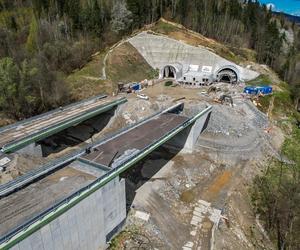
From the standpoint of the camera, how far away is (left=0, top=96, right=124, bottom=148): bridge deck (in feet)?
113

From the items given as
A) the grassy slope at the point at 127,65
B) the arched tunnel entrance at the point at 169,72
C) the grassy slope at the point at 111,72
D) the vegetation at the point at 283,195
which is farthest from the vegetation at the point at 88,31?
the vegetation at the point at 283,195

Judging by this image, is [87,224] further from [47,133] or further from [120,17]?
[120,17]

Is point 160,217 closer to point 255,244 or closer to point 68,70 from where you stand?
point 255,244

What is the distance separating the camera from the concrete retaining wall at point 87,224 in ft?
65.2

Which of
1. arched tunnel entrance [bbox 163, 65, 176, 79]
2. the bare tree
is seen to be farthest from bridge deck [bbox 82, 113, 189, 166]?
the bare tree

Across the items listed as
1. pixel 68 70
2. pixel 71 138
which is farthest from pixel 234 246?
pixel 68 70

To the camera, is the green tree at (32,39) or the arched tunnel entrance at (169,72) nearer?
the green tree at (32,39)

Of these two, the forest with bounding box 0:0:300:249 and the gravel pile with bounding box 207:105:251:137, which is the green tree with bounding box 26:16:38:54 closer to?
the forest with bounding box 0:0:300:249

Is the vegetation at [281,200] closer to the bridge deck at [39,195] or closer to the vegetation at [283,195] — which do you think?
the vegetation at [283,195]

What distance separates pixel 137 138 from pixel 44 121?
1452 centimetres

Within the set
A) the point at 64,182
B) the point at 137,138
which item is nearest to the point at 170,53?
the point at 137,138

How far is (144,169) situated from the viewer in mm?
36906

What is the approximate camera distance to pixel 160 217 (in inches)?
1206

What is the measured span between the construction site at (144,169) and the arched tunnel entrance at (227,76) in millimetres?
203
